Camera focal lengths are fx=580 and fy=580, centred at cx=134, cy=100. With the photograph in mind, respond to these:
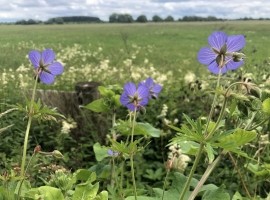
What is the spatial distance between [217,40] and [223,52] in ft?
0.14

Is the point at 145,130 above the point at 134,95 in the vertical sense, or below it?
below

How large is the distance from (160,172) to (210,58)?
2.52 metres

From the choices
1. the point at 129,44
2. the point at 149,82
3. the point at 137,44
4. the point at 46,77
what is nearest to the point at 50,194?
the point at 46,77

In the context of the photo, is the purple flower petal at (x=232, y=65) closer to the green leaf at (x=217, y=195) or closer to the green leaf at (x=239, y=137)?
the green leaf at (x=239, y=137)

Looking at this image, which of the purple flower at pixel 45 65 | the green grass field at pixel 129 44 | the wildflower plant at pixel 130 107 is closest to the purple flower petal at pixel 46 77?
the purple flower at pixel 45 65

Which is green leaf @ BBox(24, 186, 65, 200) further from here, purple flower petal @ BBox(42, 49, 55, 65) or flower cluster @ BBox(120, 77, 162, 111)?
flower cluster @ BBox(120, 77, 162, 111)

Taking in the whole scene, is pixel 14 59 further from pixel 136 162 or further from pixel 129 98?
pixel 129 98

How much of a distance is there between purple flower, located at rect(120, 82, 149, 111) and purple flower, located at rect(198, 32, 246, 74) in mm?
298

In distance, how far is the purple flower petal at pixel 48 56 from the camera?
5.14 ft

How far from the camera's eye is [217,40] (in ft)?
4.92

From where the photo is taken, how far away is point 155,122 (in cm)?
465

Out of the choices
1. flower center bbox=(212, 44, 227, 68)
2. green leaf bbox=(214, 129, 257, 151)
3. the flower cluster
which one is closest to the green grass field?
the flower cluster

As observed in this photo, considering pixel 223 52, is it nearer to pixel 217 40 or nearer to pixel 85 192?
pixel 217 40

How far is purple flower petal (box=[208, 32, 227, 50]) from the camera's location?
1.50 meters
